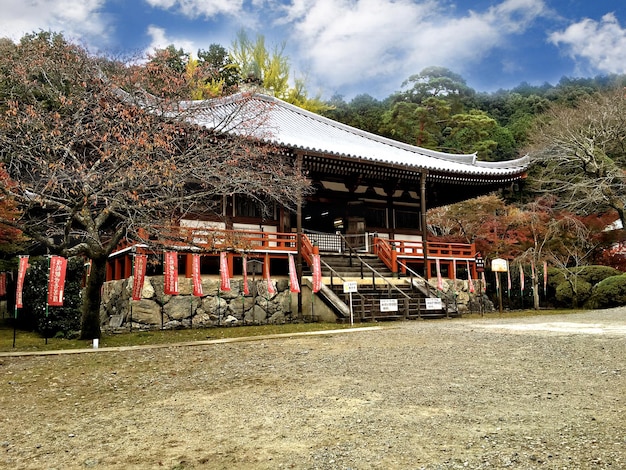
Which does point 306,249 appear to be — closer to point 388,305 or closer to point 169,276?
point 388,305

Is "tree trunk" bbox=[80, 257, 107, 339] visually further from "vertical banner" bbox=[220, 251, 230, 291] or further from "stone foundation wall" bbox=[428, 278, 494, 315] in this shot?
"stone foundation wall" bbox=[428, 278, 494, 315]

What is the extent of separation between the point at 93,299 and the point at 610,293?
59.1 ft

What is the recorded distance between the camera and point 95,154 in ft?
35.1

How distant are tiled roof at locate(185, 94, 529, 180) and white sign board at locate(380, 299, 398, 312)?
16.2ft

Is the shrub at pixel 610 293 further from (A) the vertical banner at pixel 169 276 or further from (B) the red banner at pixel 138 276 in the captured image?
(B) the red banner at pixel 138 276

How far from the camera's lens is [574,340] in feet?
25.4

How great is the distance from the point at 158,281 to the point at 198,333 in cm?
251

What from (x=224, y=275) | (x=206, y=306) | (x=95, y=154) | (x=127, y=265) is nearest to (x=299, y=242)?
(x=224, y=275)

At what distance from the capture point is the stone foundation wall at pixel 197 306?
1238 cm

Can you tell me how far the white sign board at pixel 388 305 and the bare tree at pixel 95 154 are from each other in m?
4.18

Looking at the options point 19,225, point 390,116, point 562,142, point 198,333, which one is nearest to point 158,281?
point 198,333

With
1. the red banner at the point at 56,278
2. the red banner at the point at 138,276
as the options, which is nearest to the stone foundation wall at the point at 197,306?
the red banner at the point at 138,276

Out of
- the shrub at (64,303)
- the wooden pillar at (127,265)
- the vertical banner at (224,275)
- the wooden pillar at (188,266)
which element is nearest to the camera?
the shrub at (64,303)

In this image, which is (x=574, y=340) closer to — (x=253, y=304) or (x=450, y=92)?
(x=253, y=304)
